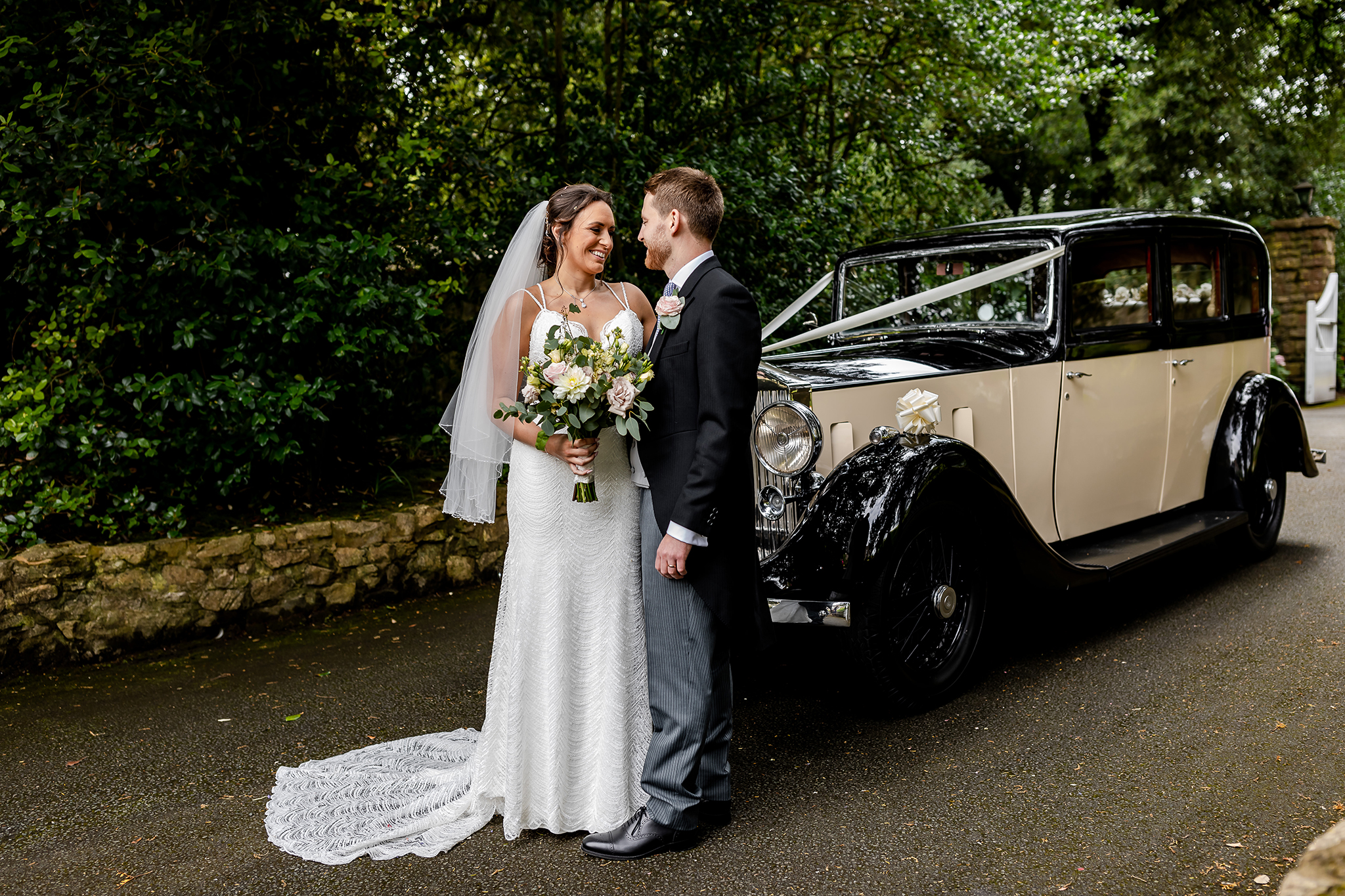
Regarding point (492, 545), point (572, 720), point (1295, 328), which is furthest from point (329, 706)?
point (1295, 328)

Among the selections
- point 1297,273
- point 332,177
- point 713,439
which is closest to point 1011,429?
point 713,439

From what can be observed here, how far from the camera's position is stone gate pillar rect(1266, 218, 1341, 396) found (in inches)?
595

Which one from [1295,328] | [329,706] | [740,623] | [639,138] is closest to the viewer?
[740,623]

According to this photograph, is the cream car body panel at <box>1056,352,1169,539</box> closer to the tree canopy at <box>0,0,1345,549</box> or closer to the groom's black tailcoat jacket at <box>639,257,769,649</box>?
the groom's black tailcoat jacket at <box>639,257,769,649</box>

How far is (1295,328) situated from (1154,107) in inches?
181

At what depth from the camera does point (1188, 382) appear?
552cm

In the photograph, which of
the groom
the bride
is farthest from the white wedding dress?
the groom

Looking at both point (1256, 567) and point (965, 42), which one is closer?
point (1256, 567)

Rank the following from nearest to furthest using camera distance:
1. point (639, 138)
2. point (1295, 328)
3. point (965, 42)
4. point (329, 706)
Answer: point (329, 706) → point (639, 138) → point (965, 42) → point (1295, 328)

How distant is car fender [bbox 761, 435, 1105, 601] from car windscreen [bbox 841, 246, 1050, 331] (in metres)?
1.18

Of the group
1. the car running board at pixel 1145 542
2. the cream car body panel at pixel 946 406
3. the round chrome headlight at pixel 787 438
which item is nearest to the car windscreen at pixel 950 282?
the cream car body panel at pixel 946 406

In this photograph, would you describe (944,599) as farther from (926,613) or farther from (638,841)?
(638,841)

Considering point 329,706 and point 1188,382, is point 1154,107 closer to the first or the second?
point 1188,382

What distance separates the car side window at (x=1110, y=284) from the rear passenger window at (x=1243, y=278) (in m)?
1.03
